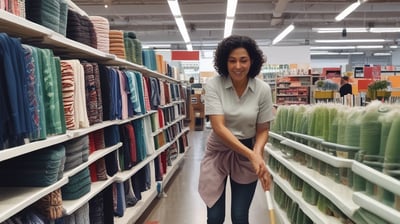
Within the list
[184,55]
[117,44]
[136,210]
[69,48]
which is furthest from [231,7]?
[69,48]

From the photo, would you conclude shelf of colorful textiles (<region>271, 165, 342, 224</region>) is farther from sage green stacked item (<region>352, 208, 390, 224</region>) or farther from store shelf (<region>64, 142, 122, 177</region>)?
store shelf (<region>64, 142, 122, 177</region>)

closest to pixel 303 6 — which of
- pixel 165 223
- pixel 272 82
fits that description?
pixel 272 82

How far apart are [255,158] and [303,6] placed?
11.1m

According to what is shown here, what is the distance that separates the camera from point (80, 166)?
2355mm

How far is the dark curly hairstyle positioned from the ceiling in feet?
27.0

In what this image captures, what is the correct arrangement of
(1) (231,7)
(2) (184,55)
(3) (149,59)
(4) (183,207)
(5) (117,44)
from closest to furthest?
(5) (117,44)
(4) (183,207)
(3) (149,59)
(1) (231,7)
(2) (184,55)

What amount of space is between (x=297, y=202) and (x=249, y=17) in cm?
1252

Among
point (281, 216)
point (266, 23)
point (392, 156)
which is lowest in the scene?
point (281, 216)

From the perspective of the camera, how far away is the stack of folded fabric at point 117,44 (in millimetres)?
3461

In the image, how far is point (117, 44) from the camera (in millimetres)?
3496

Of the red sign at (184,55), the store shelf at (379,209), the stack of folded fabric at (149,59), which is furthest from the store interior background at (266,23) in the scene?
the store shelf at (379,209)

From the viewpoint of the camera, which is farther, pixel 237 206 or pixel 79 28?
pixel 79 28

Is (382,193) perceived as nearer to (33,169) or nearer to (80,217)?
(33,169)

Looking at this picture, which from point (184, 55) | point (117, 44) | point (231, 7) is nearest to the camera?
point (117, 44)
